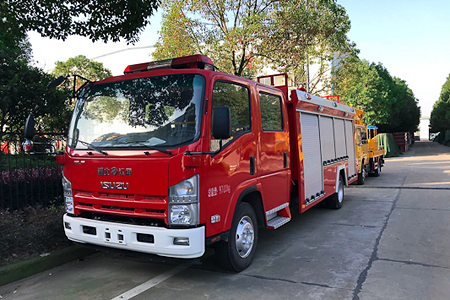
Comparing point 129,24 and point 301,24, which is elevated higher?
point 301,24

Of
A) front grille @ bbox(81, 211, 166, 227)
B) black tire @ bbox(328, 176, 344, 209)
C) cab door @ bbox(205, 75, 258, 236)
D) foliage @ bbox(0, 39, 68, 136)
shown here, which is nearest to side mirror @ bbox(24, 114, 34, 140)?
front grille @ bbox(81, 211, 166, 227)

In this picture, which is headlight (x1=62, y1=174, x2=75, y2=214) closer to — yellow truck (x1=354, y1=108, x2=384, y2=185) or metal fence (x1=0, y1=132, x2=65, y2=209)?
metal fence (x1=0, y1=132, x2=65, y2=209)

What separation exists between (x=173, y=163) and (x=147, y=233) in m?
0.79

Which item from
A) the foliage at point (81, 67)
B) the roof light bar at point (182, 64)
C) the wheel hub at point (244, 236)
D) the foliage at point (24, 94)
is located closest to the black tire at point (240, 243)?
the wheel hub at point (244, 236)

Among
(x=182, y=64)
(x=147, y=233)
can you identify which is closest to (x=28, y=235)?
(x=147, y=233)

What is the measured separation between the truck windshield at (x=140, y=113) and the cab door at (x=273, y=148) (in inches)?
52.0

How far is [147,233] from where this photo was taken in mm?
3775

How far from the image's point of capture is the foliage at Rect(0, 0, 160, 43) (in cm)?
594

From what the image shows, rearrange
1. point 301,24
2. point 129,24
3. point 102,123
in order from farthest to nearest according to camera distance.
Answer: point 301,24
point 129,24
point 102,123

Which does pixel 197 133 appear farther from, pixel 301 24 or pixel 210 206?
pixel 301 24

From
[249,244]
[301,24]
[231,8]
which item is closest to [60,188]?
[249,244]

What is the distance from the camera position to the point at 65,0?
19.5ft

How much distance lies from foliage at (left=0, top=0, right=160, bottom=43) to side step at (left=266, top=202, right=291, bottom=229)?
4089mm

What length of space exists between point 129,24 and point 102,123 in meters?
2.90
